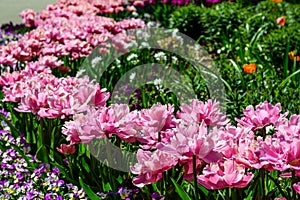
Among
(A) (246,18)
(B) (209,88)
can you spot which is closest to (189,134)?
(B) (209,88)

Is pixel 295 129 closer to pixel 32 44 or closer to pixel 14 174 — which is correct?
A: pixel 14 174

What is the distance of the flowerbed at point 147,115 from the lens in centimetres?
190

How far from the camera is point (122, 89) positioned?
13.8 feet

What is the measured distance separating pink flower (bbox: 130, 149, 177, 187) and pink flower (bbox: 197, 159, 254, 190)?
17cm

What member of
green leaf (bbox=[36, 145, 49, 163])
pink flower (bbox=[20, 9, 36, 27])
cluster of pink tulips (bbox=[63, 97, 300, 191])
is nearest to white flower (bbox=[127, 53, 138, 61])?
pink flower (bbox=[20, 9, 36, 27])

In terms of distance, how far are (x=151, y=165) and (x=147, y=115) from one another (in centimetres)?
30

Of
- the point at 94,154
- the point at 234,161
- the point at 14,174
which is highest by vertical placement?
the point at 234,161

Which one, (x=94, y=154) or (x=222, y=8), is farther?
(x=222, y=8)

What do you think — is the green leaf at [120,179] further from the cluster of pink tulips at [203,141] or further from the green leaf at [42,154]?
the green leaf at [42,154]

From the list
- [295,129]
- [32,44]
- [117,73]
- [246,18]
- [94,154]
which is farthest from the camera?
[246,18]

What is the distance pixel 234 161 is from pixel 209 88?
7.68ft

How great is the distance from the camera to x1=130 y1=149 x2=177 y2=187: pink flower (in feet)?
6.21

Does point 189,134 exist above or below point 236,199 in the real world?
above

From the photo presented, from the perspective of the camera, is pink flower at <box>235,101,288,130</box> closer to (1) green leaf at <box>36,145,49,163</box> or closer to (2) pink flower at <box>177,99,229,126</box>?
(2) pink flower at <box>177,99,229,126</box>
